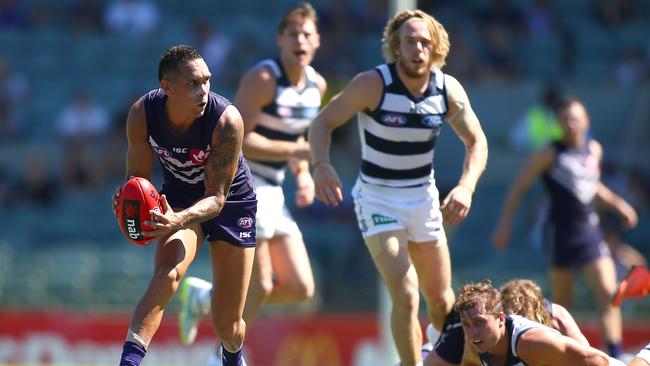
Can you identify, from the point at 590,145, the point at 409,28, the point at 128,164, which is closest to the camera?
the point at 128,164

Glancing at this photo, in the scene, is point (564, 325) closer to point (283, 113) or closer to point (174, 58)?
point (283, 113)

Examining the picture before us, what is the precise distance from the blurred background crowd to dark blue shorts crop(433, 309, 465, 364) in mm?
A: 5910

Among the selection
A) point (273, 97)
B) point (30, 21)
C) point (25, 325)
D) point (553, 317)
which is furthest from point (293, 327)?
point (30, 21)

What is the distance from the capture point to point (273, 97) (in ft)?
29.9

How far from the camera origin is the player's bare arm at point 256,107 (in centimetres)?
901

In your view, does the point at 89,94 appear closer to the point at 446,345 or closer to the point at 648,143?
the point at 648,143

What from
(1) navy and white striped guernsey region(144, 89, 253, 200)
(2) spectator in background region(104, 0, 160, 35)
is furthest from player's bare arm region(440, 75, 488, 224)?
(2) spectator in background region(104, 0, 160, 35)

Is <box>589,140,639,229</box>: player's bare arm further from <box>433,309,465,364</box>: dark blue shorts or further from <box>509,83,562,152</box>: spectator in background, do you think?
<box>509,83,562,152</box>: spectator in background

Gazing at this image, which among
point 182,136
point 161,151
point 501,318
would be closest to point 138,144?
point 161,151

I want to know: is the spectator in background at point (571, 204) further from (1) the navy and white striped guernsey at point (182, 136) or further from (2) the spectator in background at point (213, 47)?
(2) the spectator in background at point (213, 47)

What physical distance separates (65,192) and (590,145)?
28.4 ft

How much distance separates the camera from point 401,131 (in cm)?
807

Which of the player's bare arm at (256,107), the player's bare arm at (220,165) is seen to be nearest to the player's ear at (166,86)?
the player's bare arm at (220,165)

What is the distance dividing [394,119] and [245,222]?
1.18m
